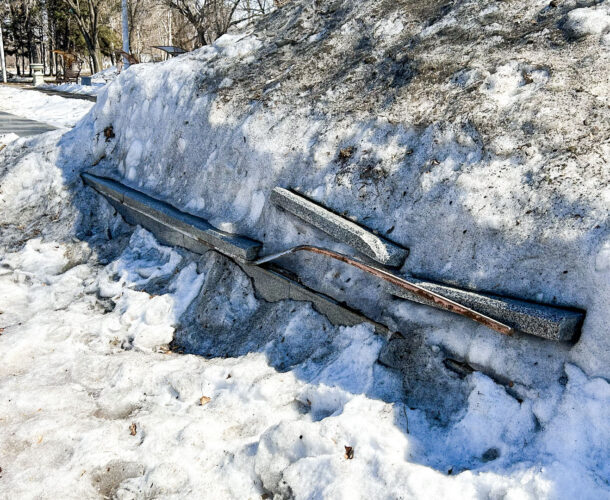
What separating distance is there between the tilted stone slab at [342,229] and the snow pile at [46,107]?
32.9 feet

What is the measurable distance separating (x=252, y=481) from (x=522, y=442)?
1.56 metres

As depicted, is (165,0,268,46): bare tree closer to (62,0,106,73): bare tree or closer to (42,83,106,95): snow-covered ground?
(42,83,106,95): snow-covered ground

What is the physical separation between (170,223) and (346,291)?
241 centimetres

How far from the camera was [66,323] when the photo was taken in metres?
4.56

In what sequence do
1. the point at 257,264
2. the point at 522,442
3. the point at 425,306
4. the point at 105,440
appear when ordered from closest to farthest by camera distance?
the point at 522,442 < the point at 105,440 < the point at 425,306 < the point at 257,264

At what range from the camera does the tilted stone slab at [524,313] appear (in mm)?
2775

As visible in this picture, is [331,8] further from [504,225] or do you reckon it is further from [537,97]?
[504,225]

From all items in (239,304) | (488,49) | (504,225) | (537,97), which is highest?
(488,49)

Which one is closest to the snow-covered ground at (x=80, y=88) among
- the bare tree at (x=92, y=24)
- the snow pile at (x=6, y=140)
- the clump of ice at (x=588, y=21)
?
the bare tree at (x=92, y=24)

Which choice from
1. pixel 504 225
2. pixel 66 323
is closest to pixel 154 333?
pixel 66 323

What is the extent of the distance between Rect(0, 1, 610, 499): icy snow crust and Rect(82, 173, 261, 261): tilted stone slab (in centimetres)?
16

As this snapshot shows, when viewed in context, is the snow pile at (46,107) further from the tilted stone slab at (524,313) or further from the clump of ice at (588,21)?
the tilted stone slab at (524,313)

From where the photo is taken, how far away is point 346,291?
12.8 feet

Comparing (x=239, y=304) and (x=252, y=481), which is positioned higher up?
(x=239, y=304)
